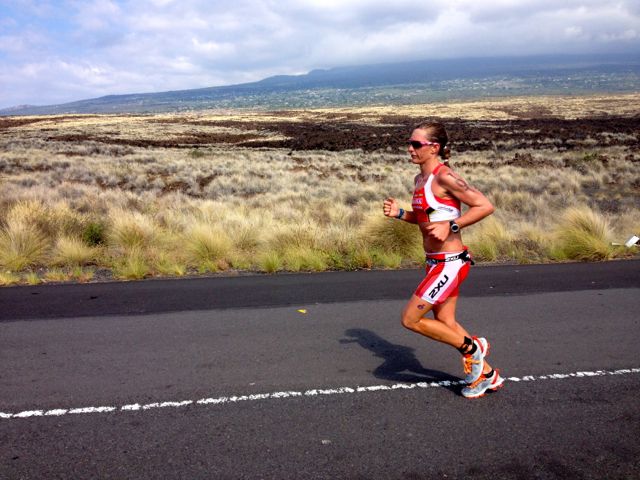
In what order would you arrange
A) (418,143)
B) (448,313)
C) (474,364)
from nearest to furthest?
(418,143), (474,364), (448,313)

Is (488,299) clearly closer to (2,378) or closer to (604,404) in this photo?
(604,404)

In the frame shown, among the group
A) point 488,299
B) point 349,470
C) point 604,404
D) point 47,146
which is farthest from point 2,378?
point 47,146

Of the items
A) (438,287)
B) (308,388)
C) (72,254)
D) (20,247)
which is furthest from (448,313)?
(20,247)

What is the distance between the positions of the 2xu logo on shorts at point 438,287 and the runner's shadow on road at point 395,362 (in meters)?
0.88

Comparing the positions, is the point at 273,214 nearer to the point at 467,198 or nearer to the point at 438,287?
the point at 438,287

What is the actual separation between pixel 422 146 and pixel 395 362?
2058 mm

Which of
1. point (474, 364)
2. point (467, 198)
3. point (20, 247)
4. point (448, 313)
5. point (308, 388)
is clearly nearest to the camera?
point (467, 198)

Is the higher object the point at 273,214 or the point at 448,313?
the point at 448,313

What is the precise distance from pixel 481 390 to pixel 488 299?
2.87 metres

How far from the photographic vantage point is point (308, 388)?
14.6 feet

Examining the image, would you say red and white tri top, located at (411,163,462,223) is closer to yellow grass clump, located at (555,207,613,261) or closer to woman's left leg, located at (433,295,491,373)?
woman's left leg, located at (433,295,491,373)

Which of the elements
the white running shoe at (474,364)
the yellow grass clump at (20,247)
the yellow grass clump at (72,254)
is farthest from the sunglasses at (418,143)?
the yellow grass clump at (20,247)

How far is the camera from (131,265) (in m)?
8.81

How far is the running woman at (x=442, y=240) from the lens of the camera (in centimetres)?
394
